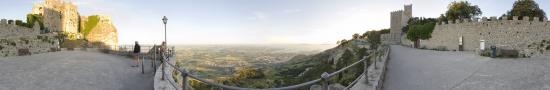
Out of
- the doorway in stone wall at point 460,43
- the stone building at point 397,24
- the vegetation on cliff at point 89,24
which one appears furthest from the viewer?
the stone building at point 397,24

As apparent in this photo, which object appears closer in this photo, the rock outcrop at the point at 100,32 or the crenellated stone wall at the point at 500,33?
the crenellated stone wall at the point at 500,33

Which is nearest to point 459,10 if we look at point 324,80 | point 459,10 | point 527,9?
point 459,10

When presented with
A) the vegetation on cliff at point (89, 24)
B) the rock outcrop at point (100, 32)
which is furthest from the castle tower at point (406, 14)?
the vegetation on cliff at point (89, 24)

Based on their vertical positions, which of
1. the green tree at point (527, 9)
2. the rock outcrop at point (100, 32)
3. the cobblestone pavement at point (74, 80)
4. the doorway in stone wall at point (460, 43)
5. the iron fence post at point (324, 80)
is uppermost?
the green tree at point (527, 9)

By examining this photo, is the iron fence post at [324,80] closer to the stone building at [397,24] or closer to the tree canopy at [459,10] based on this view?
the tree canopy at [459,10]

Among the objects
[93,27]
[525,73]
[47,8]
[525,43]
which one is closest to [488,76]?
[525,73]

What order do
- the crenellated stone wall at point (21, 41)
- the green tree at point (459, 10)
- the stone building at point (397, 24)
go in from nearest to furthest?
the crenellated stone wall at point (21, 41), the green tree at point (459, 10), the stone building at point (397, 24)

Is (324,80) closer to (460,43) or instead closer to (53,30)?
(460,43)

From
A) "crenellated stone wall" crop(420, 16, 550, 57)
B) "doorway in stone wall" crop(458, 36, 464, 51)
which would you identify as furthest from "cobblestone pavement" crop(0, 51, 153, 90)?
"doorway in stone wall" crop(458, 36, 464, 51)
